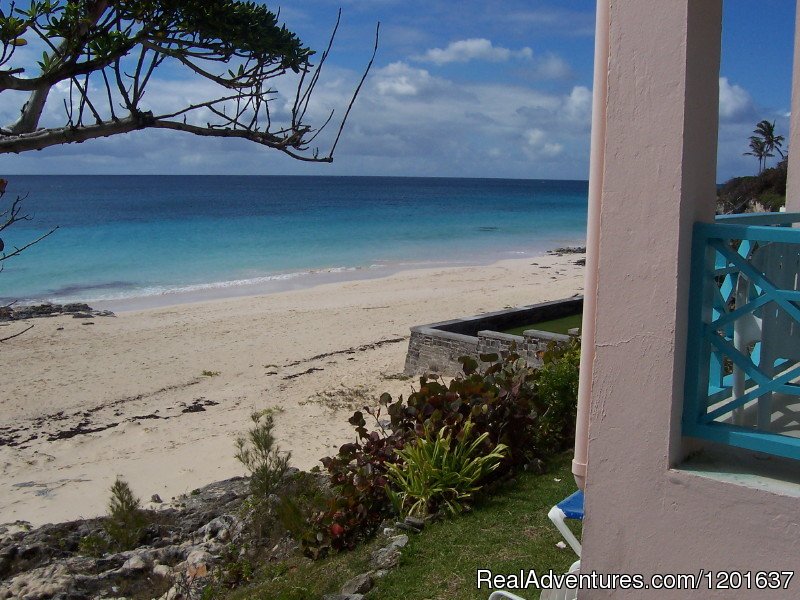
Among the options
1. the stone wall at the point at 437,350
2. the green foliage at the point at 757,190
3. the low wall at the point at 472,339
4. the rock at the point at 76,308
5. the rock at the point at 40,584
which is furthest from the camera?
the green foliage at the point at 757,190

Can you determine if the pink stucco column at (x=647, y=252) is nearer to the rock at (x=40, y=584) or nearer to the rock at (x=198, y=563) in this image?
the rock at (x=198, y=563)

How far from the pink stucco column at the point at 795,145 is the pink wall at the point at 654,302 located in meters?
Answer: 2.24

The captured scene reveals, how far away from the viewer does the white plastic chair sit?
2.80 metres

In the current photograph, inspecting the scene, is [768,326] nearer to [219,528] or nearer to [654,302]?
[654,302]

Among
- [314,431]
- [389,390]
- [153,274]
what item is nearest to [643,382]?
[314,431]

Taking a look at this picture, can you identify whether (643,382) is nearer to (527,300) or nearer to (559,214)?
(527,300)

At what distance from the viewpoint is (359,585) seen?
423 centimetres

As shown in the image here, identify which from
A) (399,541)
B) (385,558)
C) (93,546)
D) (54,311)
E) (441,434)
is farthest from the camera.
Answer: (54,311)

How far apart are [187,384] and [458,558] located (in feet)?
31.9

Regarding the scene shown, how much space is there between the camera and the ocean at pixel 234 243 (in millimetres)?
27844

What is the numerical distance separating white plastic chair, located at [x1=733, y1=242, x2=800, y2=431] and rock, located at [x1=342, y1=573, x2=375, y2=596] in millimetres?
2323

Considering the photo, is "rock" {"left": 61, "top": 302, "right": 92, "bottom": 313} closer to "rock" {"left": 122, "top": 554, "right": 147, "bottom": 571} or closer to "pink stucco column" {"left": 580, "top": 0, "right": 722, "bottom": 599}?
"rock" {"left": 122, "top": 554, "right": 147, "bottom": 571}

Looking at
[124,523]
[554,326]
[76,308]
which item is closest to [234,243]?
[76,308]

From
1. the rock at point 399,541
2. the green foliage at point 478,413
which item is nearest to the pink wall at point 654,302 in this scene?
the rock at point 399,541
